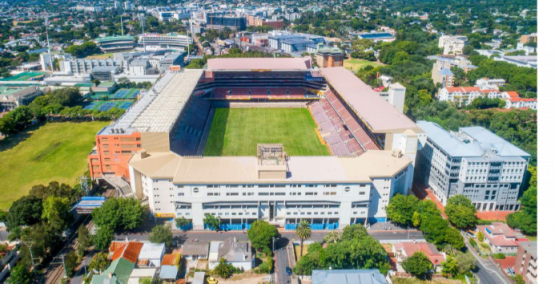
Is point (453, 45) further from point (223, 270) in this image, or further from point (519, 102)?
point (223, 270)

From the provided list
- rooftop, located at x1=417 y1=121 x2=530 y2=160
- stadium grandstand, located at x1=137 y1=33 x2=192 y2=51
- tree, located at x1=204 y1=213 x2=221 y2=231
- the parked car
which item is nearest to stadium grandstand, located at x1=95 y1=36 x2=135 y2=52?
stadium grandstand, located at x1=137 y1=33 x2=192 y2=51

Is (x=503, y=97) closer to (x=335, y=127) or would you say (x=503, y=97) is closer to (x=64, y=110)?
(x=335, y=127)

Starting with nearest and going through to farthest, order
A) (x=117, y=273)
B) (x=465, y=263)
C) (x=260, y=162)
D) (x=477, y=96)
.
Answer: (x=117, y=273) → (x=465, y=263) → (x=260, y=162) → (x=477, y=96)

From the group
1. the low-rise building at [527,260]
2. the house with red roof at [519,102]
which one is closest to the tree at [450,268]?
the low-rise building at [527,260]

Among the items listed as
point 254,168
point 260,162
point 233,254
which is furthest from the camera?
point 254,168

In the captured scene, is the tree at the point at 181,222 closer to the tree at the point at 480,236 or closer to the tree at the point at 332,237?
the tree at the point at 332,237

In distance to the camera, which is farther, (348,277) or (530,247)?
(530,247)

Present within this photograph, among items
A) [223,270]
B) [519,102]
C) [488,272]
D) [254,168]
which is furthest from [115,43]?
[488,272]
